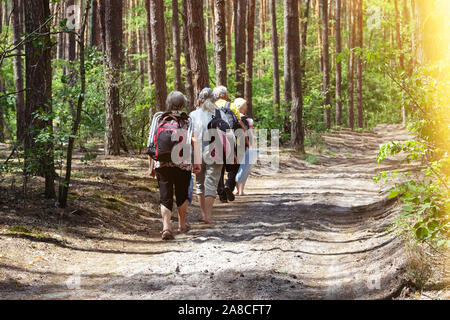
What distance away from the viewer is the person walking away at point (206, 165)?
830cm

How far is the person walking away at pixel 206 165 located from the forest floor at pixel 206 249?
0.41 metres

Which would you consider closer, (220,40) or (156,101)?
(220,40)

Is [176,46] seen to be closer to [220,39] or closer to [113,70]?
[220,39]

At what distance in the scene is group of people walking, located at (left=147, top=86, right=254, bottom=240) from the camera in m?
7.38

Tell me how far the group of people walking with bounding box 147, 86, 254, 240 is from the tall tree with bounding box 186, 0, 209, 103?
2547 mm

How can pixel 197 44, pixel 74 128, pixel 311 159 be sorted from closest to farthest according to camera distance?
pixel 74 128 < pixel 197 44 < pixel 311 159

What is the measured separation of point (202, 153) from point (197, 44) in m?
4.80

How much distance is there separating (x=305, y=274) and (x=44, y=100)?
498 cm

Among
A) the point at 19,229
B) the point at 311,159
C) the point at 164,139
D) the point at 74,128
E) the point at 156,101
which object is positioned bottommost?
the point at 19,229

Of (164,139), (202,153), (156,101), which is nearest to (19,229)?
(164,139)

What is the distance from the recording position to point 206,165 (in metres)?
8.45

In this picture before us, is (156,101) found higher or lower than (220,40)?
lower
